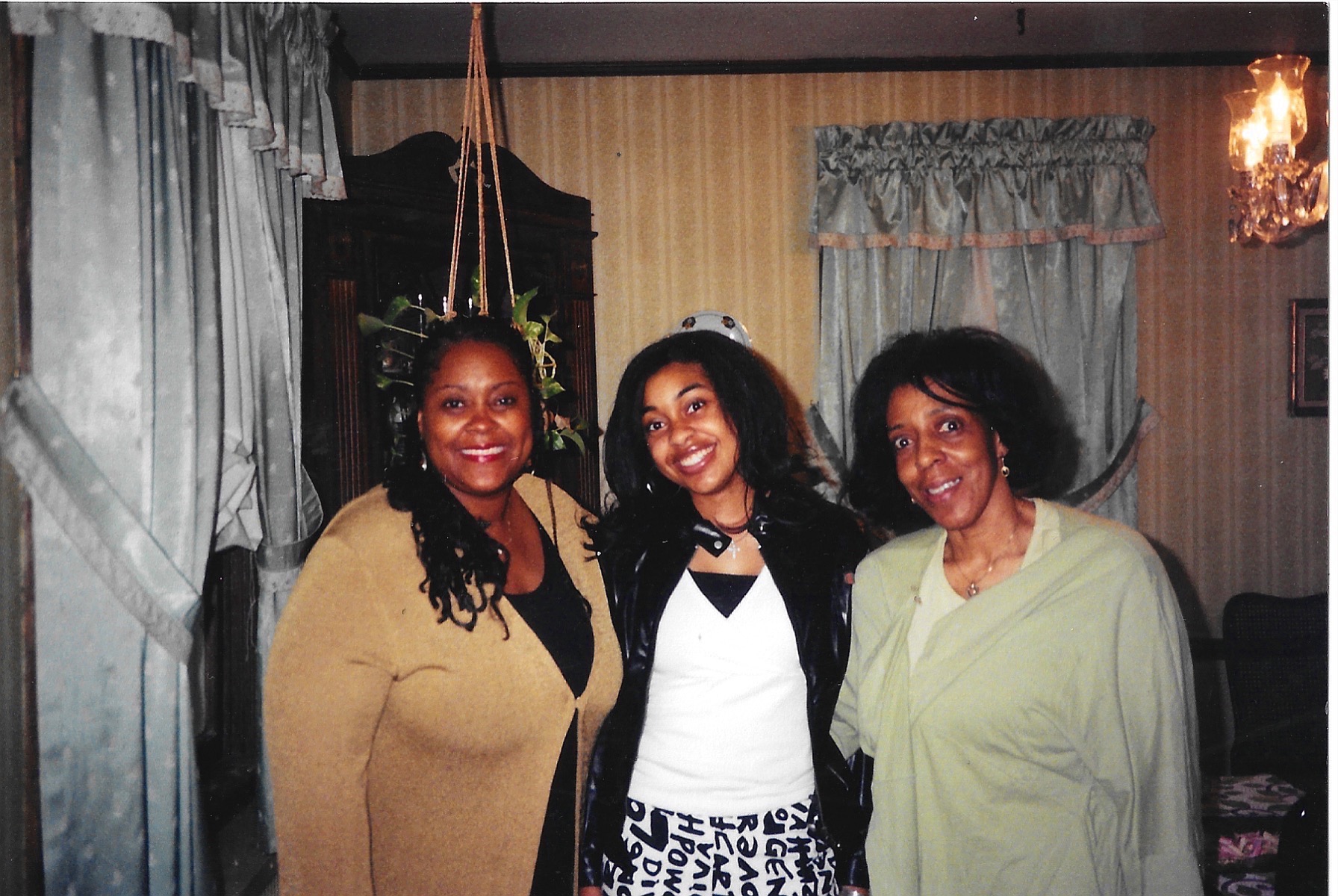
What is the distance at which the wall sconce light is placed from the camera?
6.55ft

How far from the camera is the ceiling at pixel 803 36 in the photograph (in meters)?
2.57

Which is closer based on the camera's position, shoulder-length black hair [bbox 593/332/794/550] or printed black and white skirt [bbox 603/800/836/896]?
printed black and white skirt [bbox 603/800/836/896]

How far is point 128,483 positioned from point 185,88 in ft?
2.75

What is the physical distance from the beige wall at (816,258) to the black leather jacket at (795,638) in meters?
1.64

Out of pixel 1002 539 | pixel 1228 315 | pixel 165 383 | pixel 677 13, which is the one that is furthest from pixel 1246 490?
pixel 165 383

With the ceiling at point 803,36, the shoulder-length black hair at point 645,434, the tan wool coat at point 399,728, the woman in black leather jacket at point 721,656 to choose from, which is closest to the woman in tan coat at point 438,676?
the tan wool coat at point 399,728

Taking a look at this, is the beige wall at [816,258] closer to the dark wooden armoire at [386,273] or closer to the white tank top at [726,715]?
the dark wooden armoire at [386,273]

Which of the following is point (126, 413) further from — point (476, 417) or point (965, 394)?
point (965, 394)

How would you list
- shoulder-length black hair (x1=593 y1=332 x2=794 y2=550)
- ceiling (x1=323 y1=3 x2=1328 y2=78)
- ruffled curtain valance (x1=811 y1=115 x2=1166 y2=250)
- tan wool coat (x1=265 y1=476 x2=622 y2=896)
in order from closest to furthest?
tan wool coat (x1=265 y1=476 x2=622 y2=896)
shoulder-length black hair (x1=593 y1=332 x2=794 y2=550)
ceiling (x1=323 y1=3 x2=1328 y2=78)
ruffled curtain valance (x1=811 y1=115 x2=1166 y2=250)

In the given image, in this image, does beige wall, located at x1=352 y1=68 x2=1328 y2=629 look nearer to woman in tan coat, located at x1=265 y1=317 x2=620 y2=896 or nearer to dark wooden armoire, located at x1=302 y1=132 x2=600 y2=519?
dark wooden armoire, located at x1=302 y1=132 x2=600 y2=519

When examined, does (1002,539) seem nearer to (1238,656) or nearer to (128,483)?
(128,483)

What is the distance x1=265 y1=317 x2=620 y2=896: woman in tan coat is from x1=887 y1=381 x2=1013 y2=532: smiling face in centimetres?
63

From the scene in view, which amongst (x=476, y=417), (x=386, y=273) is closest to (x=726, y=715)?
(x=476, y=417)

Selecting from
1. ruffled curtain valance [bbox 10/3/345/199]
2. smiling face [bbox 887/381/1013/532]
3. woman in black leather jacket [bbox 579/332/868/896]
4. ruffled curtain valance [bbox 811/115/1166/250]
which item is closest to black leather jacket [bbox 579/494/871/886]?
woman in black leather jacket [bbox 579/332/868/896]
